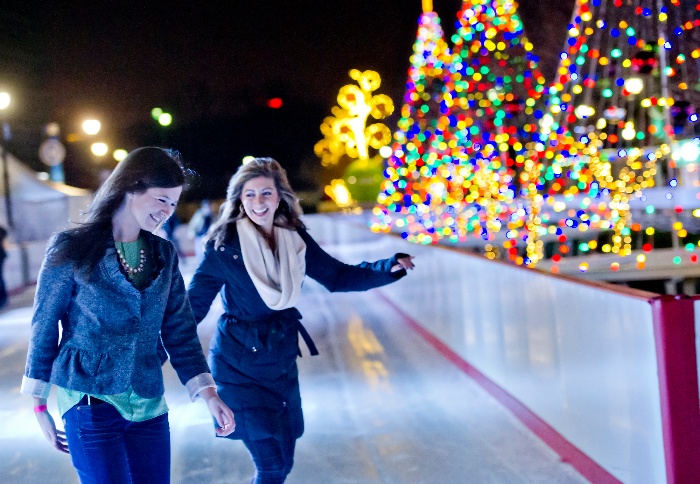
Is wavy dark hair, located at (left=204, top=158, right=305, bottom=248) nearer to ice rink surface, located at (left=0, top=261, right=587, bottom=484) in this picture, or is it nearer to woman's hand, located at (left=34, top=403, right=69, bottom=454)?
woman's hand, located at (left=34, top=403, right=69, bottom=454)

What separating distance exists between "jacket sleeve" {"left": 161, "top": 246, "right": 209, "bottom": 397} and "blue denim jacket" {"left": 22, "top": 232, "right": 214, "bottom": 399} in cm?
14

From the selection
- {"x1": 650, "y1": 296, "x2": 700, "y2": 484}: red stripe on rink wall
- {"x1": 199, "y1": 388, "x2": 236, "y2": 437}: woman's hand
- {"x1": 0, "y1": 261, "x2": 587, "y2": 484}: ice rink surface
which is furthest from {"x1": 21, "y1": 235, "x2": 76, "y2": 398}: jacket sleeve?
{"x1": 0, "y1": 261, "x2": 587, "y2": 484}: ice rink surface

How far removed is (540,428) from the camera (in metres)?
5.71

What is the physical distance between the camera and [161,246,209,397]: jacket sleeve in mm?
2660

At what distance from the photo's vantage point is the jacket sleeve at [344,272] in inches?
152

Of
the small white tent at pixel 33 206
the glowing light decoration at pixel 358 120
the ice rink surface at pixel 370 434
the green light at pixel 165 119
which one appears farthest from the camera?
the glowing light decoration at pixel 358 120

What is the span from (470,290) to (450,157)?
6649 millimetres

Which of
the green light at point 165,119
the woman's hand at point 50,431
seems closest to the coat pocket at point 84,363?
the woman's hand at point 50,431

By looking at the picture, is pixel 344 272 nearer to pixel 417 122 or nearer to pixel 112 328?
pixel 112 328

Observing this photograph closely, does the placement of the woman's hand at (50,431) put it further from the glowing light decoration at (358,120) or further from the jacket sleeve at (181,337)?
the glowing light decoration at (358,120)

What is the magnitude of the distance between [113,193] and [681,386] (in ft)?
7.70

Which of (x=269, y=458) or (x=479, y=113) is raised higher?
(x=479, y=113)

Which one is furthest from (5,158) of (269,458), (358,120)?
(358,120)

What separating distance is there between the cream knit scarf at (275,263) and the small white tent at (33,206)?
15.1m
